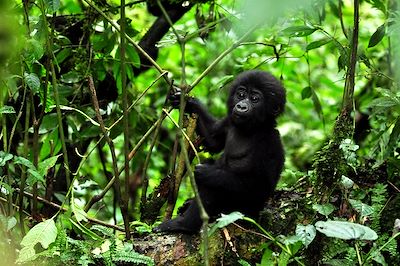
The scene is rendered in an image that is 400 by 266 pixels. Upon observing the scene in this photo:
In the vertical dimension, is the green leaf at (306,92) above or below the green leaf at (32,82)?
below

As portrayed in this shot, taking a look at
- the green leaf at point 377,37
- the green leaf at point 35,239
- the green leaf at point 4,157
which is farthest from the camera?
the green leaf at point 377,37

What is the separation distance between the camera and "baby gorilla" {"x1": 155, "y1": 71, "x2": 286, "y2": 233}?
4117 millimetres

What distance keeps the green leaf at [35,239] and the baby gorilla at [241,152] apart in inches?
36.9

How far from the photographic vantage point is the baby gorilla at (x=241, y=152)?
162 inches

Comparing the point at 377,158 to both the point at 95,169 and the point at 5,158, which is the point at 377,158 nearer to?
the point at 5,158

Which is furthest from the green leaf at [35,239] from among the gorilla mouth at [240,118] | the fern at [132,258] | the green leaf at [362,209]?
the gorilla mouth at [240,118]

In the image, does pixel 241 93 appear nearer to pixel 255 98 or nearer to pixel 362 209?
pixel 255 98

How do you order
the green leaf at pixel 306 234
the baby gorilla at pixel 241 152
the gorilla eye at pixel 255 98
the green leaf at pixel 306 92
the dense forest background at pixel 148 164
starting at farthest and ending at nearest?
1. the green leaf at pixel 306 92
2. the gorilla eye at pixel 255 98
3. the baby gorilla at pixel 241 152
4. the dense forest background at pixel 148 164
5. the green leaf at pixel 306 234

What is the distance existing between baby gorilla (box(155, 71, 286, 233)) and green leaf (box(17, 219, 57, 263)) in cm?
94

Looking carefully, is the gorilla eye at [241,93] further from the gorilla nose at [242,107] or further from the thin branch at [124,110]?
the thin branch at [124,110]

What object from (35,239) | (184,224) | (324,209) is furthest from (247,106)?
(35,239)

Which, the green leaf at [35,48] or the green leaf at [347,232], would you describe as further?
the green leaf at [35,48]

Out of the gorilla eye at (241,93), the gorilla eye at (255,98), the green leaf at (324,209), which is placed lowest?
the green leaf at (324,209)

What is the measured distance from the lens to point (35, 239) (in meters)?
3.08
